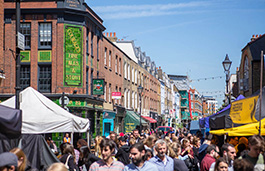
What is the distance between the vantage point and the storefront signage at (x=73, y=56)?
26547 millimetres

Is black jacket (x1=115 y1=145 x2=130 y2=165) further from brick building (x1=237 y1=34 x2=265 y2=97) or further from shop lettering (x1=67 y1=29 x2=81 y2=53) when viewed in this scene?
brick building (x1=237 y1=34 x2=265 y2=97)

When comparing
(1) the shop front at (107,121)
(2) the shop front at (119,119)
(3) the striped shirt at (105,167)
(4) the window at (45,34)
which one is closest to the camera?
(3) the striped shirt at (105,167)

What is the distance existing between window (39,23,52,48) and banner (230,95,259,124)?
54.3 feet

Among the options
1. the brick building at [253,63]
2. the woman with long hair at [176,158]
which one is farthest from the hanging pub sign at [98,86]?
the woman with long hair at [176,158]

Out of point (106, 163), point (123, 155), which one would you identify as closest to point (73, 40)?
point (123, 155)

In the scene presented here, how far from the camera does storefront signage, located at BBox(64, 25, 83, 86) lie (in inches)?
1045

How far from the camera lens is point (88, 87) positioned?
93.8ft

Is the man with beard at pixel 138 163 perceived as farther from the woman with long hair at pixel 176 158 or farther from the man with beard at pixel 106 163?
the woman with long hair at pixel 176 158

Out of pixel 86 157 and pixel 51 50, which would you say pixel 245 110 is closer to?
pixel 86 157

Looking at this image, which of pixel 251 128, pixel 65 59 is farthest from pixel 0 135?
pixel 65 59

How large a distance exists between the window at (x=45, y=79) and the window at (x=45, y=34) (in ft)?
4.93

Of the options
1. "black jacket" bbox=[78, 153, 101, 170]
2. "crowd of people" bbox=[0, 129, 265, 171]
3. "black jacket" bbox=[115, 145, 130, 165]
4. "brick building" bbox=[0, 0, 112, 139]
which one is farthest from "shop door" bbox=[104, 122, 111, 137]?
"black jacket" bbox=[78, 153, 101, 170]

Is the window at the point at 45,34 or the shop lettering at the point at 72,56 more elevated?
the window at the point at 45,34

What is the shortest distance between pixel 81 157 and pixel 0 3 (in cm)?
1137
